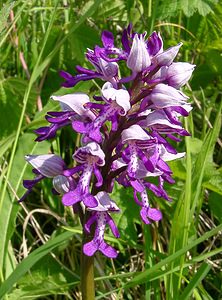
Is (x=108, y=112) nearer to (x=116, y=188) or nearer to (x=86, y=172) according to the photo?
(x=86, y=172)

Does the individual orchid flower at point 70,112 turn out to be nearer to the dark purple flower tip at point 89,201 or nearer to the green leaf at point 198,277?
the dark purple flower tip at point 89,201

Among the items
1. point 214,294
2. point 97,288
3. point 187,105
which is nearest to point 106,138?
point 187,105

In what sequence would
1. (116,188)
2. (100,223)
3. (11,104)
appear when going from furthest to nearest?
(11,104) < (116,188) < (100,223)

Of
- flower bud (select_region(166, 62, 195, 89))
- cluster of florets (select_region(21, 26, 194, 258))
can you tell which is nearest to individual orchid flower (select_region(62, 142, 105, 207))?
cluster of florets (select_region(21, 26, 194, 258))

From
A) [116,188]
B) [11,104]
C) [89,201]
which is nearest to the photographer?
[89,201]

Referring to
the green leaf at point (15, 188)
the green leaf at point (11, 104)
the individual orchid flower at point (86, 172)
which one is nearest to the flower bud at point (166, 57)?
the individual orchid flower at point (86, 172)

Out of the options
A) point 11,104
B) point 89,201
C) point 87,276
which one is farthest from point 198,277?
point 11,104

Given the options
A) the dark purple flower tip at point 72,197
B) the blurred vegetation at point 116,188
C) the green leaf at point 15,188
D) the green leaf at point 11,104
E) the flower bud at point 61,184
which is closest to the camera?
the dark purple flower tip at point 72,197
